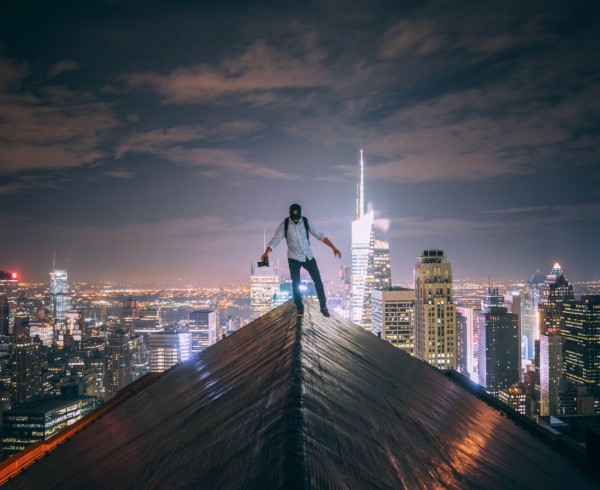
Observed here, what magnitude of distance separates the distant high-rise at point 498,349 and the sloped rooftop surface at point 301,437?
101 meters

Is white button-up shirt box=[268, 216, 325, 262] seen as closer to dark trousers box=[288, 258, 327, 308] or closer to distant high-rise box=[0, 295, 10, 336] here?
dark trousers box=[288, 258, 327, 308]

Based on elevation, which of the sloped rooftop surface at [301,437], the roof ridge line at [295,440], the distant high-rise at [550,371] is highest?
the roof ridge line at [295,440]

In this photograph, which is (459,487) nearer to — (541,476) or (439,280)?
(541,476)

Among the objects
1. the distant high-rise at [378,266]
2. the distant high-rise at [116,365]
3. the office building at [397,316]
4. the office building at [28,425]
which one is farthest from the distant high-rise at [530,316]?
the office building at [28,425]

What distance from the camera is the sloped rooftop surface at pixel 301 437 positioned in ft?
6.64

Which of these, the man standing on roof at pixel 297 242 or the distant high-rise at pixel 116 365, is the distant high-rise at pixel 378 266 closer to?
the distant high-rise at pixel 116 365

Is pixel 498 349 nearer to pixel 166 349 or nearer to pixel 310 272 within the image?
pixel 166 349

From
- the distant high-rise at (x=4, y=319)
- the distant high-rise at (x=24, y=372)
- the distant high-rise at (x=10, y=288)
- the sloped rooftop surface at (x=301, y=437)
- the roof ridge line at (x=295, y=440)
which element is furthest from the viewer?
the distant high-rise at (x=10, y=288)

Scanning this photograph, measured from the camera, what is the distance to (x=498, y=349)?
99.4 metres

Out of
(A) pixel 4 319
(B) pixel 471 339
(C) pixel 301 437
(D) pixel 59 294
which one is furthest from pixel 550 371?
(D) pixel 59 294

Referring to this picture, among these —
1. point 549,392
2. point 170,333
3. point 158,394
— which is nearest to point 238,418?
point 158,394

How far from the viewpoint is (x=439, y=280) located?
6919cm

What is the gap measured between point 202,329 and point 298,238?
110m

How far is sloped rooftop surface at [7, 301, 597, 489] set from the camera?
79.7 inches
